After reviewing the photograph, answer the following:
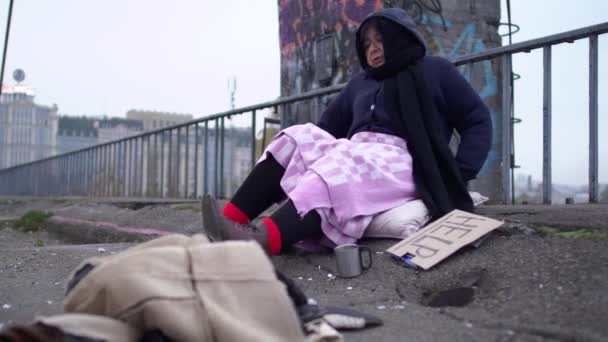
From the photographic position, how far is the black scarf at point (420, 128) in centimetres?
307

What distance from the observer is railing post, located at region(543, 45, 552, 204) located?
391 centimetres

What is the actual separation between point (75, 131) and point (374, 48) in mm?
59169

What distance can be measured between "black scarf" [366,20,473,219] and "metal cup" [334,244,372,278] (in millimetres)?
515

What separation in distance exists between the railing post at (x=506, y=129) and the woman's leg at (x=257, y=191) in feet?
5.51

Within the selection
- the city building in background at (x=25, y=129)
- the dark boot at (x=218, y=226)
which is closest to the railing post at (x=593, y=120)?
the dark boot at (x=218, y=226)

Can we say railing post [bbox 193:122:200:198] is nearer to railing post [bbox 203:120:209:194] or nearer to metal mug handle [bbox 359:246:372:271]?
railing post [bbox 203:120:209:194]

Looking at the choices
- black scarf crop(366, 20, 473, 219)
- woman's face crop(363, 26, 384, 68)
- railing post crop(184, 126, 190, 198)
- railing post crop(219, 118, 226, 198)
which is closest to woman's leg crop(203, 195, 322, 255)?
black scarf crop(366, 20, 473, 219)

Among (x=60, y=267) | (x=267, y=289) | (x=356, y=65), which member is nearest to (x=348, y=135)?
(x=60, y=267)

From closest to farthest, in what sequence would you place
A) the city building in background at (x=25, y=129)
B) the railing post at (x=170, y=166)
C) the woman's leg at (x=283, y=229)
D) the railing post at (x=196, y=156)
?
the woman's leg at (x=283, y=229)
the railing post at (x=196, y=156)
the railing post at (x=170, y=166)
the city building in background at (x=25, y=129)

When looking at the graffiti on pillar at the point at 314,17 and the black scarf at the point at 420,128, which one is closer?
the black scarf at the point at 420,128

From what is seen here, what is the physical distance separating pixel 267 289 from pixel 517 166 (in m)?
4.36

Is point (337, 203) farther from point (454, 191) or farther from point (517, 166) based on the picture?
point (517, 166)

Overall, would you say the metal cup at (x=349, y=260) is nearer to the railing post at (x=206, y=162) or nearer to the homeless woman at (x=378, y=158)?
the homeless woman at (x=378, y=158)

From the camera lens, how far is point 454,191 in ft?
10.3
